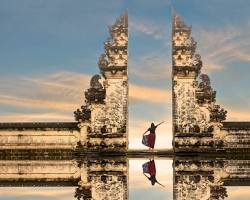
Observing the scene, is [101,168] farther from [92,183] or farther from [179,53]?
[179,53]

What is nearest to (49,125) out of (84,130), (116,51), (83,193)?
(84,130)

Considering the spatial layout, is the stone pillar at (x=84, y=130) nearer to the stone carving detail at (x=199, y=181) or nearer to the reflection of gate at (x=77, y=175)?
the reflection of gate at (x=77, y=175)

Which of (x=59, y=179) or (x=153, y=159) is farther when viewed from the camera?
(x=153, y=159)

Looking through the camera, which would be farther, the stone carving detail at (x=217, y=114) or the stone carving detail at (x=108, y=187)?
the stone carving detail at (x=217, y=114)

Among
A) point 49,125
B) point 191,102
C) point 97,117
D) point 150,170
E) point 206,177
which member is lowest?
point 206,177

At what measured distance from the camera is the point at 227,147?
89.7ft

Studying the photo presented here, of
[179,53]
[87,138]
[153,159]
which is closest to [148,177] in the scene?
[153,159]

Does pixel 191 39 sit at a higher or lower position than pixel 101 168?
higher

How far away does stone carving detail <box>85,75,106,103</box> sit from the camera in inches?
1094

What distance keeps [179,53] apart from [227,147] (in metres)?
4.75

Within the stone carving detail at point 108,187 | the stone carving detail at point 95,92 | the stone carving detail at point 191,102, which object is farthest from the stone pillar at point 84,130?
the stone carving detail at point 108,187

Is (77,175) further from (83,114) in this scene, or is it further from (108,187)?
(83,114)

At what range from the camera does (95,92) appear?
2791cm

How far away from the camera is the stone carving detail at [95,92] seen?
91.1 ft
